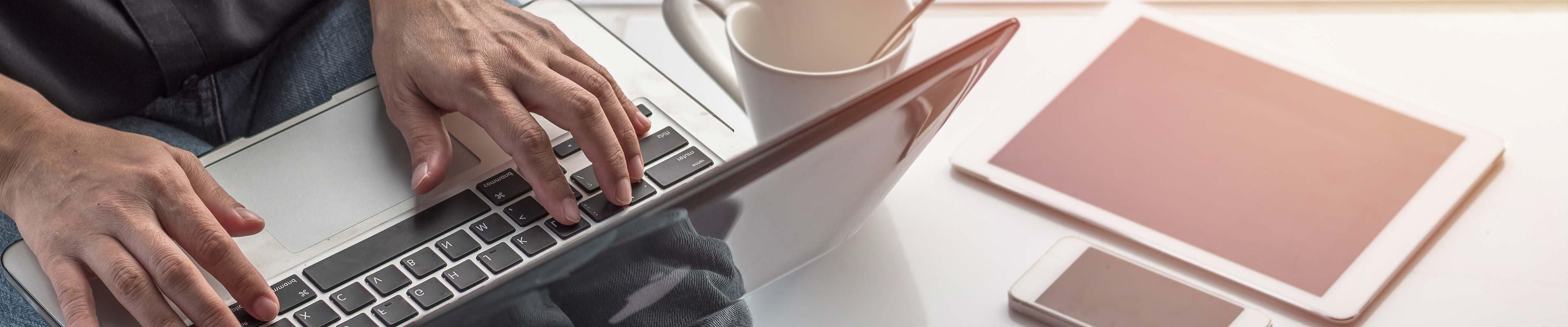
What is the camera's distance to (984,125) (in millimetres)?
522

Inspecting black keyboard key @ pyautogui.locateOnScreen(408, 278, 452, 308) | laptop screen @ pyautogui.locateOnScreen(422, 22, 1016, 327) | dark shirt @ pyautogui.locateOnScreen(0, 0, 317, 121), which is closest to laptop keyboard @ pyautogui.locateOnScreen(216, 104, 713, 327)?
black keyboard key @ pyautogui.locateOnScreen(408, 278, 452, 308)

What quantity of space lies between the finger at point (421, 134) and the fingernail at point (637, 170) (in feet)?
0.29

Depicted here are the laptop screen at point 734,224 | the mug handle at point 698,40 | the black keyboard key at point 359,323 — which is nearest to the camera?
the laptop screen at point 734,224

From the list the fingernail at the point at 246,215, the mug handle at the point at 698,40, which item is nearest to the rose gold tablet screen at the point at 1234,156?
the mug handle at the point at 698,40

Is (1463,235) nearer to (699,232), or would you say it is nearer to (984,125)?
(984,125)

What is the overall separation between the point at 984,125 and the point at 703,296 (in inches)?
10.6

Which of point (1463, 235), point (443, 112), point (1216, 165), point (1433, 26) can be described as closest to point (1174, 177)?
point (1216, 165)

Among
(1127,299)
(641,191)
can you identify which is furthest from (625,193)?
(1127,299)

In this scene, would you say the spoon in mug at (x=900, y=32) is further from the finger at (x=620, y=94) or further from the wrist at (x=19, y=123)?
the wrist at (x=19, y=123)

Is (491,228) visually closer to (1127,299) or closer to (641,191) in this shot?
(641,191)

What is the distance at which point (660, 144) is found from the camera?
1.55 ft

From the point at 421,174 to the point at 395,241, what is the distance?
4 centimetres

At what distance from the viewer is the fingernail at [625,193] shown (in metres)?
0.43

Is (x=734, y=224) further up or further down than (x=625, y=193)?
further up
